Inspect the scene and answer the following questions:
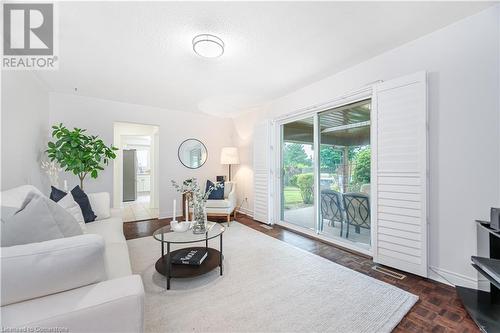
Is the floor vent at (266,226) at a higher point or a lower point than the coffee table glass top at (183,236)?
lower

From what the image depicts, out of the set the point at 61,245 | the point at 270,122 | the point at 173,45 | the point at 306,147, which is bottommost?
the point at 61,245

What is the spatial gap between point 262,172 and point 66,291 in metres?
3.46

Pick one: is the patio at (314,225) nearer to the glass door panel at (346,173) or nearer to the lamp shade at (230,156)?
the glass door panel at (346,173)

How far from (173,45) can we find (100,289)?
222cm

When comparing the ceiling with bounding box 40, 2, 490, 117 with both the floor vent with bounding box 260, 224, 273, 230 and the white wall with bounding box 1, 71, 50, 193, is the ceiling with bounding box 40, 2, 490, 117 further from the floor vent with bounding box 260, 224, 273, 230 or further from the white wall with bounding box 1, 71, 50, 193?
the floor vent with bounding box 260, 224, 273, 230

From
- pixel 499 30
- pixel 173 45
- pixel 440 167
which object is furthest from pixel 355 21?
pixel 173 45

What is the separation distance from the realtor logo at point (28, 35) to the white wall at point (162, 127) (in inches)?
47.4

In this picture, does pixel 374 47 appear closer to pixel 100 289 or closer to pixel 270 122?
pixel 270 122

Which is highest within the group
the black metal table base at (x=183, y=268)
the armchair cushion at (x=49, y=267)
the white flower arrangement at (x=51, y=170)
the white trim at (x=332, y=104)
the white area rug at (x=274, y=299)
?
the white trim at (x=332, y=104)

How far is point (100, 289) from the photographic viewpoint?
942mm

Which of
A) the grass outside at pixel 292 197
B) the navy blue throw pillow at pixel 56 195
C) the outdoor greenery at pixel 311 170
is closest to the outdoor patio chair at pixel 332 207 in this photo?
the outdoor greenery at pixel 311 170

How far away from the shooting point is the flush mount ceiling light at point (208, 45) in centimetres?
204

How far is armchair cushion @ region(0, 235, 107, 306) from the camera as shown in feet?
2.60

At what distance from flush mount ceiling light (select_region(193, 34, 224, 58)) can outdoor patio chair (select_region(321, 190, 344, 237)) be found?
2.44 m
